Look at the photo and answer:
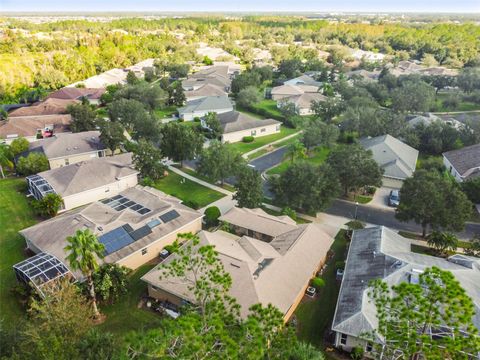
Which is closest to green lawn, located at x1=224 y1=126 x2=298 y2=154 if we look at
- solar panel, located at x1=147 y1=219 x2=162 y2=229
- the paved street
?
the paved street

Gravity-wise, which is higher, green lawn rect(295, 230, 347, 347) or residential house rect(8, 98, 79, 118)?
green lawn rect(295, 230, 347, 347)

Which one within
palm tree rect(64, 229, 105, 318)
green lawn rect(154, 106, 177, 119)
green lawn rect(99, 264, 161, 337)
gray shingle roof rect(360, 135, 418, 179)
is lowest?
green lawn rect(154, 106, 177, 119)

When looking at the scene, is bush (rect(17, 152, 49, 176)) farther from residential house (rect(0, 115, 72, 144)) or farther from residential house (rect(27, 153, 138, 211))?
residential house (rect(0, 115, 72, 144))

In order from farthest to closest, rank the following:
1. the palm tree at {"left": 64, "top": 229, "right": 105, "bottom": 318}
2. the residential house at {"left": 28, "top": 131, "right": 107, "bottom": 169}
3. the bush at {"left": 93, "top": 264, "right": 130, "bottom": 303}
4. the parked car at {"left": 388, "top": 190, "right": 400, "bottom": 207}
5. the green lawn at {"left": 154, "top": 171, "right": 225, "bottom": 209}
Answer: the residential house at {"left": 28, "top": 131, "right": 107, "bottom": 169}, the green lawn at {"left": 154, "top": 171, "right": 225, "bottom": 209}, the parked car at {"left": 388, "top": 190, "right": 400, "bottom": 207}, the bush at {"left": 93, "top": 264, "right": 130, "bottom": 303}, the palm tree at {"left": 64, "top": 229, "right": 105, "bottom": 318}

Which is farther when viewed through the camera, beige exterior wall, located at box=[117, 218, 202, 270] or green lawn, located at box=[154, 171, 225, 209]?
green lawn, located at box=[154, 171, 225, 209]

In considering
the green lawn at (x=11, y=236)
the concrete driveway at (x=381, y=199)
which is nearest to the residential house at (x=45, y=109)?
the green lawn at (x=11, y=236)

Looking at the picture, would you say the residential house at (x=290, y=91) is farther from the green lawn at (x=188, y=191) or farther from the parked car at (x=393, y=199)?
the parked car at (x=393, y=199)

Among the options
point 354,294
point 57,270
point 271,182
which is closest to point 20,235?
point 57,270
